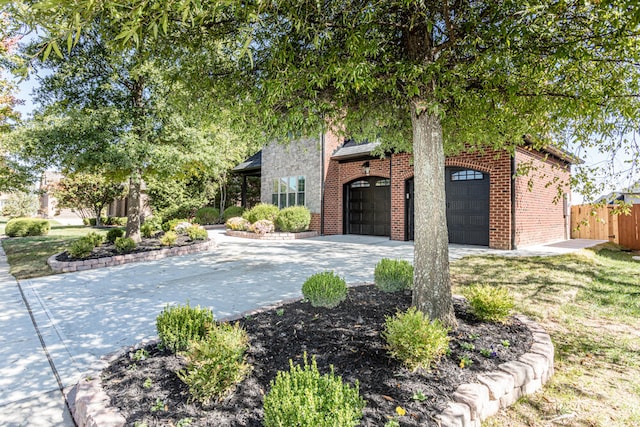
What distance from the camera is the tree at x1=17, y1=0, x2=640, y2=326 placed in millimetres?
2754

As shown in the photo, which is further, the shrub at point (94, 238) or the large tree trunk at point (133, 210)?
the large tree trunk at point (133, 210)

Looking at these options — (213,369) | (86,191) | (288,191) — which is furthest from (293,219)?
(86,191)

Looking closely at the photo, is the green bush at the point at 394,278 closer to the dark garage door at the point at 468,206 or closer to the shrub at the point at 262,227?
the dark garage door at the point at 468,206

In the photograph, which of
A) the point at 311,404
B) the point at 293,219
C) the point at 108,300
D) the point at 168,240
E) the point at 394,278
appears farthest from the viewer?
the point at 293,219

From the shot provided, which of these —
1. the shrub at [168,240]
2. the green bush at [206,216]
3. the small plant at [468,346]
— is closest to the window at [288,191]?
the green bush at [206,216]

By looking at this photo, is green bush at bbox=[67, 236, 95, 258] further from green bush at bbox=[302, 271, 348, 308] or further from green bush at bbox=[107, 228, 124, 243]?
green bush at bbox=[302, 271, 348, 308]

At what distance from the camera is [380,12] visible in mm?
3301

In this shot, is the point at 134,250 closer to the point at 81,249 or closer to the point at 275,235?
the point at 81,249

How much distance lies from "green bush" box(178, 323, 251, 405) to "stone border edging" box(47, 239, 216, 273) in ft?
22.3

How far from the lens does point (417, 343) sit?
8.17 feet

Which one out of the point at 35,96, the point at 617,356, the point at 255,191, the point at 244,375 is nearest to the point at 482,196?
the point at 617,356

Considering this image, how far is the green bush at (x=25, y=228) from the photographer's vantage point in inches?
565

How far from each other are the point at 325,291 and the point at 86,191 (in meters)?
20.6

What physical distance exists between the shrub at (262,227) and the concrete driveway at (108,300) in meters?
3.40
